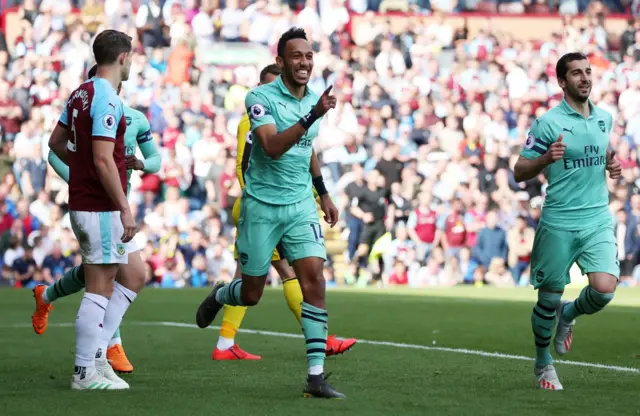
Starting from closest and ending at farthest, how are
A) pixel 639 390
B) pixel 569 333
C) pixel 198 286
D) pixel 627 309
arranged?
pixel 639 390, pixel 569 333, pixel 627 309, pixel 198 286

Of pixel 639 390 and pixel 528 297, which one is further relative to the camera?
pixel 528 297

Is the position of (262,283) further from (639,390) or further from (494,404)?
(639,390)

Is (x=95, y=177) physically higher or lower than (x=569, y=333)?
higher

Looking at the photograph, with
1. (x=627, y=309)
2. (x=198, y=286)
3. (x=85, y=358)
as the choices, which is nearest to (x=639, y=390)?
(x=85, y=358)

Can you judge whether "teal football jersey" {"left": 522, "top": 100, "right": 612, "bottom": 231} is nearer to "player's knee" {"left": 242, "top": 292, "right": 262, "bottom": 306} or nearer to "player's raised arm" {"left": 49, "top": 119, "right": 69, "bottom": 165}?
"player's knee" {"left": 242, "top": 292, "right": 262, "bottom": 306}

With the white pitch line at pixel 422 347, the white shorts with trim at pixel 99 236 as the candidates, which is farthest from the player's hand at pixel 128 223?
the white pitch line at pixel 422 347

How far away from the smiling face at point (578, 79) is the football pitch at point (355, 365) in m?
2.01

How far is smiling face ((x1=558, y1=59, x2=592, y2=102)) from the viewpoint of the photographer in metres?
9.02

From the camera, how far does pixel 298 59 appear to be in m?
8.48

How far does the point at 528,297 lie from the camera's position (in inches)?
784

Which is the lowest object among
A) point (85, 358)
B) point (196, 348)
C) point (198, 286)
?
point (198, 286)

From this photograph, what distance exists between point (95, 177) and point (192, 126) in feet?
56.6

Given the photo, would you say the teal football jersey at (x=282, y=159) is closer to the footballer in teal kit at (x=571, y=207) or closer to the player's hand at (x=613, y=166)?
the footballer in teal kit at (x=571, y=207)

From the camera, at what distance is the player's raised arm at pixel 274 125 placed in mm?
7914
